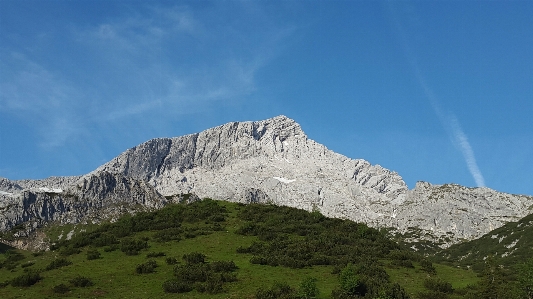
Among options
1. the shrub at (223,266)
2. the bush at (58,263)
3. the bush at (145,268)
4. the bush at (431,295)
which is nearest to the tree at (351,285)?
the bush at (431,295)

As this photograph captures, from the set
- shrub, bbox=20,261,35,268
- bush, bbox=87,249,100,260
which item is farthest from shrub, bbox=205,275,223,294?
shrub, bbox=20,261,35,268

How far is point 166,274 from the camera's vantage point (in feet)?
177

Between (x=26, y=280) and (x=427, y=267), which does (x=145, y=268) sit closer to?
(x=26, y=280)

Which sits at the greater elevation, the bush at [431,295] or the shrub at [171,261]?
the shrub at [171,261]

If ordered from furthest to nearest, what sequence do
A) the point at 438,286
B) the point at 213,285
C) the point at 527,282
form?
the point at 438,286 → the point at 213,285 → the point at 527,282

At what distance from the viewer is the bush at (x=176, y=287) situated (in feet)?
158

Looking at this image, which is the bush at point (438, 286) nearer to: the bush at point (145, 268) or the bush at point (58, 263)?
the bush at point (145, 268)

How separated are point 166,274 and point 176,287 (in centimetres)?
633

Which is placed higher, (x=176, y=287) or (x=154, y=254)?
(x=154, y=254)

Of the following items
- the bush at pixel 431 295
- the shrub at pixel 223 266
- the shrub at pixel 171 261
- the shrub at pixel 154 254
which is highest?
the shrub at pixel 154 254

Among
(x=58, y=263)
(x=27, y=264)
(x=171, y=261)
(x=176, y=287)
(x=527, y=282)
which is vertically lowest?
(x=527, y=282)

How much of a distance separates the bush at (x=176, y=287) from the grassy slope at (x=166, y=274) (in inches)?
30.1

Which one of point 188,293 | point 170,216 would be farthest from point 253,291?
point 170,216

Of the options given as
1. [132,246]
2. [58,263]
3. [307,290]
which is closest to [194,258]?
[132,246]
